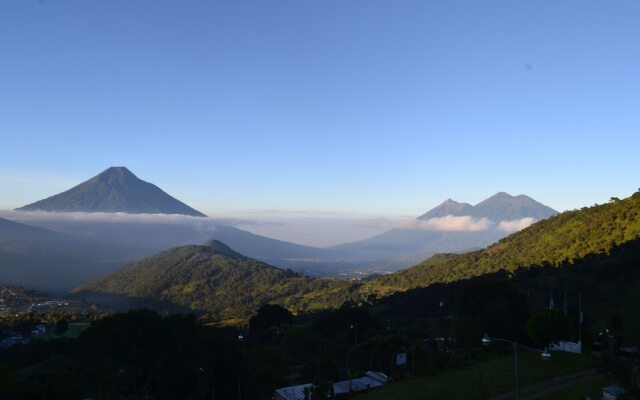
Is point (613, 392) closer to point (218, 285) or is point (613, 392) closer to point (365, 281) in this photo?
point (365, 281)

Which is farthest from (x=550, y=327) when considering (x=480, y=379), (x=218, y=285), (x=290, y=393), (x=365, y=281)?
(x=218, y=285)

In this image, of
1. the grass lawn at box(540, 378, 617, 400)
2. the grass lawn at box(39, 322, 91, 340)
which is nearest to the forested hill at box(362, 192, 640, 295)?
the grass lawn at box(540, 378, 617, 400)

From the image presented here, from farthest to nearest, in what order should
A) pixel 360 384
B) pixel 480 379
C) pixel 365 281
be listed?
pixel 365 281
pixel 360 384
pixel 480 379

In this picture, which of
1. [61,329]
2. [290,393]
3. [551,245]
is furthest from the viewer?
[551,245]

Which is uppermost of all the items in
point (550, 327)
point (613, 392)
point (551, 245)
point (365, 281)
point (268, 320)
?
point (551, 245)

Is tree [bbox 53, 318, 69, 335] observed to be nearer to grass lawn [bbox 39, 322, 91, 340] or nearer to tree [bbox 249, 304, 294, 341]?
grass lawn [bbox 39, 322, 91, 340]

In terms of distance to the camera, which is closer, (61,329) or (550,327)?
(550,327)

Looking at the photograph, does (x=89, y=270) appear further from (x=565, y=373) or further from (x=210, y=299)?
(x=565, y=373)
